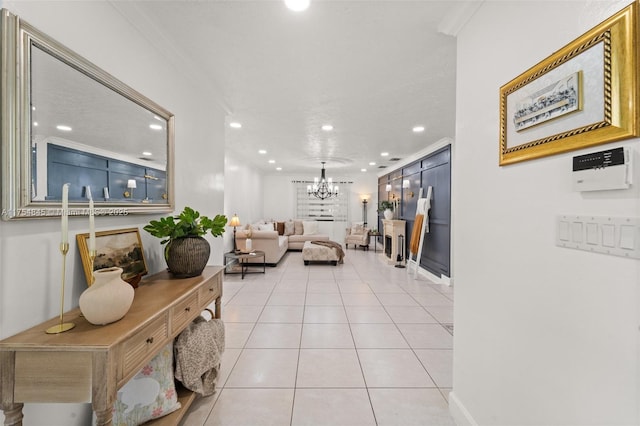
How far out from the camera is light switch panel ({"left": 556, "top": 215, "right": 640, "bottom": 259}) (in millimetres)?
786

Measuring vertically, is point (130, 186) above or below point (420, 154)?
below

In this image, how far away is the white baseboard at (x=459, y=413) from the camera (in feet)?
5.05

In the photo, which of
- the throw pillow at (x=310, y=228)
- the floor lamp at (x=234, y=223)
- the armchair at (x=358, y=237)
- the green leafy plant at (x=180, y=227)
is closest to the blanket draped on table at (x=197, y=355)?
the green leafy plant at (x=180, y=227)

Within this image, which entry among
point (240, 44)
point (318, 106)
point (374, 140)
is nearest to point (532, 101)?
point (240, 44)

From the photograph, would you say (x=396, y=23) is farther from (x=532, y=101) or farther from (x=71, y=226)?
(x=71, y=226)

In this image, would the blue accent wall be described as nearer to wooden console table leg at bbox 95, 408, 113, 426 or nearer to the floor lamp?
wooden console table leg at bbox 95, 408, 113, 426

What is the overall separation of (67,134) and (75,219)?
0.39 metres

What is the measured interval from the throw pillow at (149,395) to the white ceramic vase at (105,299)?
0.61 metres

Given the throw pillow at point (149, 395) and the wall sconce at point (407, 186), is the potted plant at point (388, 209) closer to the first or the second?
the wall sconce at point (407, 186)

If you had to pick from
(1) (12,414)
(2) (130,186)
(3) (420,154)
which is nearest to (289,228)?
(3) (420,154)

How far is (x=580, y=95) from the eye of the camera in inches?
36.4

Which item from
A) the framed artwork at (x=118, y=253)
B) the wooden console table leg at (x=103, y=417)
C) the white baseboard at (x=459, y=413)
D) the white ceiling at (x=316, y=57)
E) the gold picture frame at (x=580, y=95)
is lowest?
the white baseboard at (x=459, y=413)

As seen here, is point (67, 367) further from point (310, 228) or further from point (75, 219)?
point (310, 228)

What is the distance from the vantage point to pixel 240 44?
1952 millimetres
